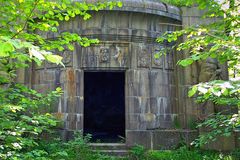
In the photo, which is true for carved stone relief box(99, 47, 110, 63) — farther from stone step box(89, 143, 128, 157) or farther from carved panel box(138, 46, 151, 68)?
stone step box(89, 143, 128, 157)

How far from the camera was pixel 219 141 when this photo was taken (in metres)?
9.20

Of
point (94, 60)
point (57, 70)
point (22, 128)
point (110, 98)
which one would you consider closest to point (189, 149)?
point (94, 60)

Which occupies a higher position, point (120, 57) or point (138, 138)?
point (120, 57)

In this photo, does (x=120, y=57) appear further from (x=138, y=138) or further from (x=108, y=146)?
A: (x=108, y=146)

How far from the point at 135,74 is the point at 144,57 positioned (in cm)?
71

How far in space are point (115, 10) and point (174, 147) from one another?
4881 mm

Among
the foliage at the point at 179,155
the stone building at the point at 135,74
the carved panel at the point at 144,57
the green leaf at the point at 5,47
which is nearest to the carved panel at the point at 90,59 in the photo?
the stone building at the point at 135,74

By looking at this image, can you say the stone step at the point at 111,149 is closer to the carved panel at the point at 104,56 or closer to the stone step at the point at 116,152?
the stone step at the point at 116,152

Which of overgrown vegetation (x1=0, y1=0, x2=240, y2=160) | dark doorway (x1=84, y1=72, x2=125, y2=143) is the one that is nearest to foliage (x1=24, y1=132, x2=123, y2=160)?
overgrown vegetation (x1=0, y1=0, x2=240, y2=160)

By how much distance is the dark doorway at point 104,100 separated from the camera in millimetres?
15195

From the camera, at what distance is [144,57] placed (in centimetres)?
953

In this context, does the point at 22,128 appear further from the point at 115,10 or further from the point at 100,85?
the point at 100,85

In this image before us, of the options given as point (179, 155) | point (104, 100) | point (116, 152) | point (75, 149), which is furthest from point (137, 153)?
point (104, 100)

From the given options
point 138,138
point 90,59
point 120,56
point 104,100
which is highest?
point 120,56
